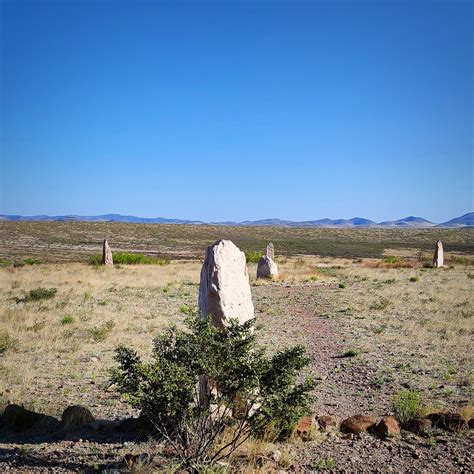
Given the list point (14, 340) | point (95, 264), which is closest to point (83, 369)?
point (14, 340)

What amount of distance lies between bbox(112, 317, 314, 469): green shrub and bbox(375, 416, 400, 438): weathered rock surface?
1.55 metres

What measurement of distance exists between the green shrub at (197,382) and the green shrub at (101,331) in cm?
720

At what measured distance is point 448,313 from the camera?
617 inches

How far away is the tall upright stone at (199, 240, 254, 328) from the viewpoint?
638 cm

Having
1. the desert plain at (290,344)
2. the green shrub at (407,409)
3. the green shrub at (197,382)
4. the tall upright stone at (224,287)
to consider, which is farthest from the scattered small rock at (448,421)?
the tall upright stone at (224,287)

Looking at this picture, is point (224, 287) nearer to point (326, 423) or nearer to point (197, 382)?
point (197, 382)

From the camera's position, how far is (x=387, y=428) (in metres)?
6.26

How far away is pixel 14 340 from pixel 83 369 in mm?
2672

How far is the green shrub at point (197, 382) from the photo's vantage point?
4.86 metres

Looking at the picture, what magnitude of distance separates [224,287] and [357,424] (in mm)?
2579

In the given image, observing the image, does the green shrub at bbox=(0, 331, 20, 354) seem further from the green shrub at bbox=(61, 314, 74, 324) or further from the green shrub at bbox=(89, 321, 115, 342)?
the green shrub at bbox=(61, 314, 74, 324)

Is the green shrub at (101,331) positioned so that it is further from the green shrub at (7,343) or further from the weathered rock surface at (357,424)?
the weathered rock surface at (357,424)

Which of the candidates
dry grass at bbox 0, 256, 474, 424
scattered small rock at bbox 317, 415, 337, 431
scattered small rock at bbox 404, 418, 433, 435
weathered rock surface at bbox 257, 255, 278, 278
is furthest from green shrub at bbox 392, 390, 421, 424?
weathered rock surface at bbox 257, 255, 278, 278

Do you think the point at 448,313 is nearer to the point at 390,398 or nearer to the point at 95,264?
the point at 390,398
